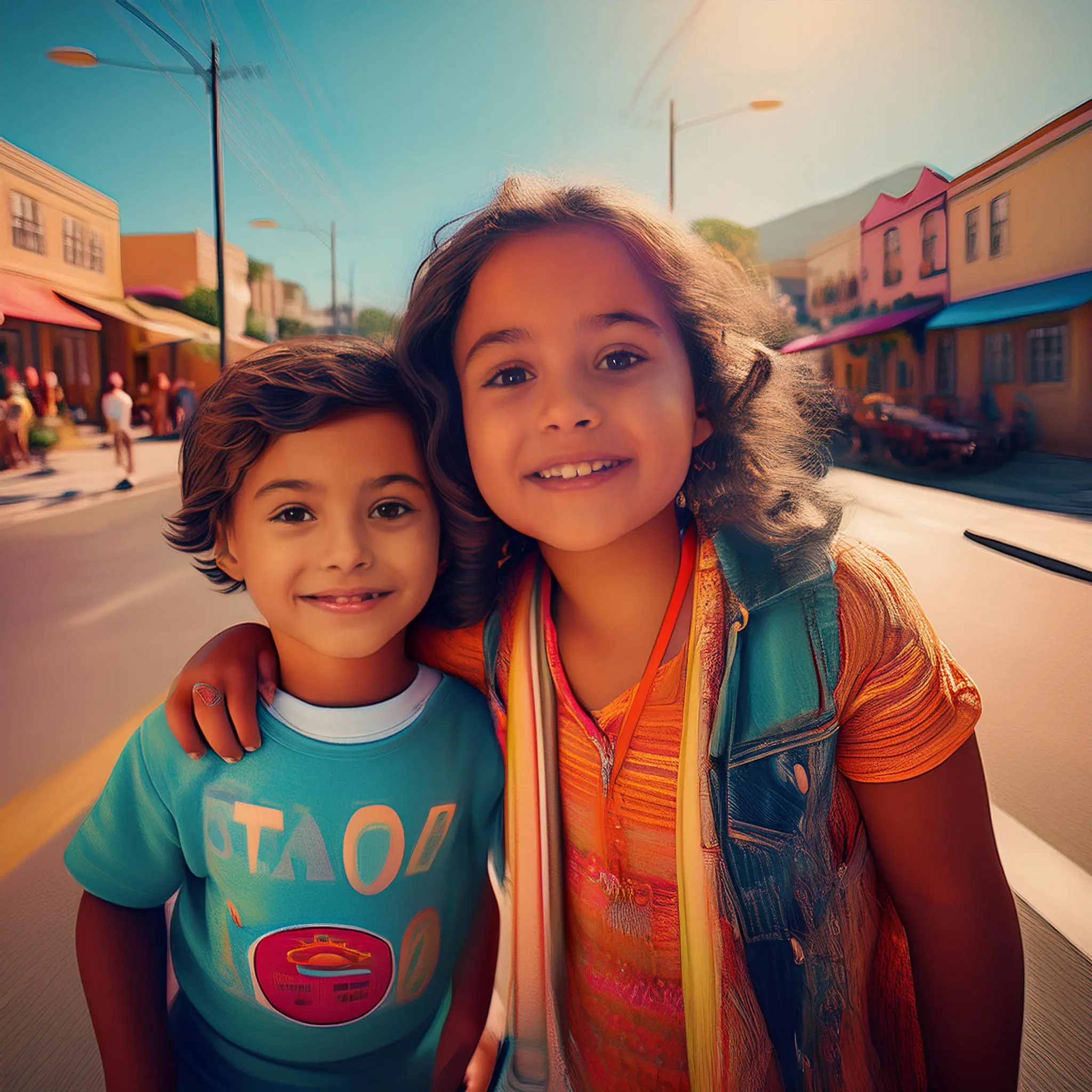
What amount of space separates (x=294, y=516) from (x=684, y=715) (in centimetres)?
64

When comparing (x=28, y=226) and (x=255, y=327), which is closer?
(x=28, y=226)

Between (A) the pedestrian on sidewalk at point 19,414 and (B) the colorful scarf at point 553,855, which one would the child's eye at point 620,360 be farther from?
(A) the pedestrian on sidewalk at point 19,414

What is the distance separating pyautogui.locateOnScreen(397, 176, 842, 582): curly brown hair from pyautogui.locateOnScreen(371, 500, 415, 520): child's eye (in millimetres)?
89

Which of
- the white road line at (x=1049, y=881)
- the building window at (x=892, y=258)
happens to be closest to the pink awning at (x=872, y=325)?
the building window at (x=892, y=258)

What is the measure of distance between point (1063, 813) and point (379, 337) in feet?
7.70

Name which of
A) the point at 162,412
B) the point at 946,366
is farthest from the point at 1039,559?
the point at 162,412

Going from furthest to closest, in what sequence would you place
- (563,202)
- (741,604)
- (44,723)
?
(44,723)
(563,202)
(741,604)

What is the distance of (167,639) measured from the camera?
4145mm

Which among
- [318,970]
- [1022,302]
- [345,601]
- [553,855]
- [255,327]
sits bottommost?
[318,970]

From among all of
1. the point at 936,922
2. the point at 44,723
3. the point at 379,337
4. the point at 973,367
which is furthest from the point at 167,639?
the point at 973,367

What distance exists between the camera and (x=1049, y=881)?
185 cm

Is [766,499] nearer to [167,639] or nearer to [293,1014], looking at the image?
[293,1014]

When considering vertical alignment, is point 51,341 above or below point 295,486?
above

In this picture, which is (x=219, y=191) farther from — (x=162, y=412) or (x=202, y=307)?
(x=202, y=307)
